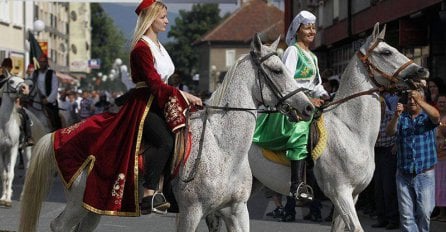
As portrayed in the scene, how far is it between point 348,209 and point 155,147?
2629 mm

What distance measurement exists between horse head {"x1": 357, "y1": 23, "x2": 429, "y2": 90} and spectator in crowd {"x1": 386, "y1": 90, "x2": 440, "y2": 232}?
20cm

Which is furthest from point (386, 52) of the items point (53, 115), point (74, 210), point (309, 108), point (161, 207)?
point (53, 115)

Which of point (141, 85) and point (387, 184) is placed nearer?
point (141, 85)

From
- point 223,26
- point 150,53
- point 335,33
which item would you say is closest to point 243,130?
point 150,53

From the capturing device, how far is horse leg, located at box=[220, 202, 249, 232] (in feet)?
29.4

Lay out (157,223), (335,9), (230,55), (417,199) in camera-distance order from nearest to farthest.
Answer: (417,199) → (157,223) → (335,9) → (230,55)

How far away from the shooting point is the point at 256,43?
9031 mm

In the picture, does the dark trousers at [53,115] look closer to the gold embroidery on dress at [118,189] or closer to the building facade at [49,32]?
the building facade at [49,32]

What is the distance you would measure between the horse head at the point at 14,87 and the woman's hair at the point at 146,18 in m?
9.64

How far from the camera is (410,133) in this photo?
11711 mm

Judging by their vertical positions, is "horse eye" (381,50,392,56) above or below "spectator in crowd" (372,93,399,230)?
above

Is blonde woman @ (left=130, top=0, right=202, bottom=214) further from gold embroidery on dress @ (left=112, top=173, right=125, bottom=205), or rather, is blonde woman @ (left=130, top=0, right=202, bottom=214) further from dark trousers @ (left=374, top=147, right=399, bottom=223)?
dark trousers @ (left=374, top=147, right=399, bottom=223)

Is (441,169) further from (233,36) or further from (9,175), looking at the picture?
(233,36)

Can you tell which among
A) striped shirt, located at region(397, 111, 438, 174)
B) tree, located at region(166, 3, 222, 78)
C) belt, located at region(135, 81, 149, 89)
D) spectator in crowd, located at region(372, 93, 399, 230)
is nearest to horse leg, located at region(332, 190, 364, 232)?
striped shirt, located at region(397, 111, 438, 174)
